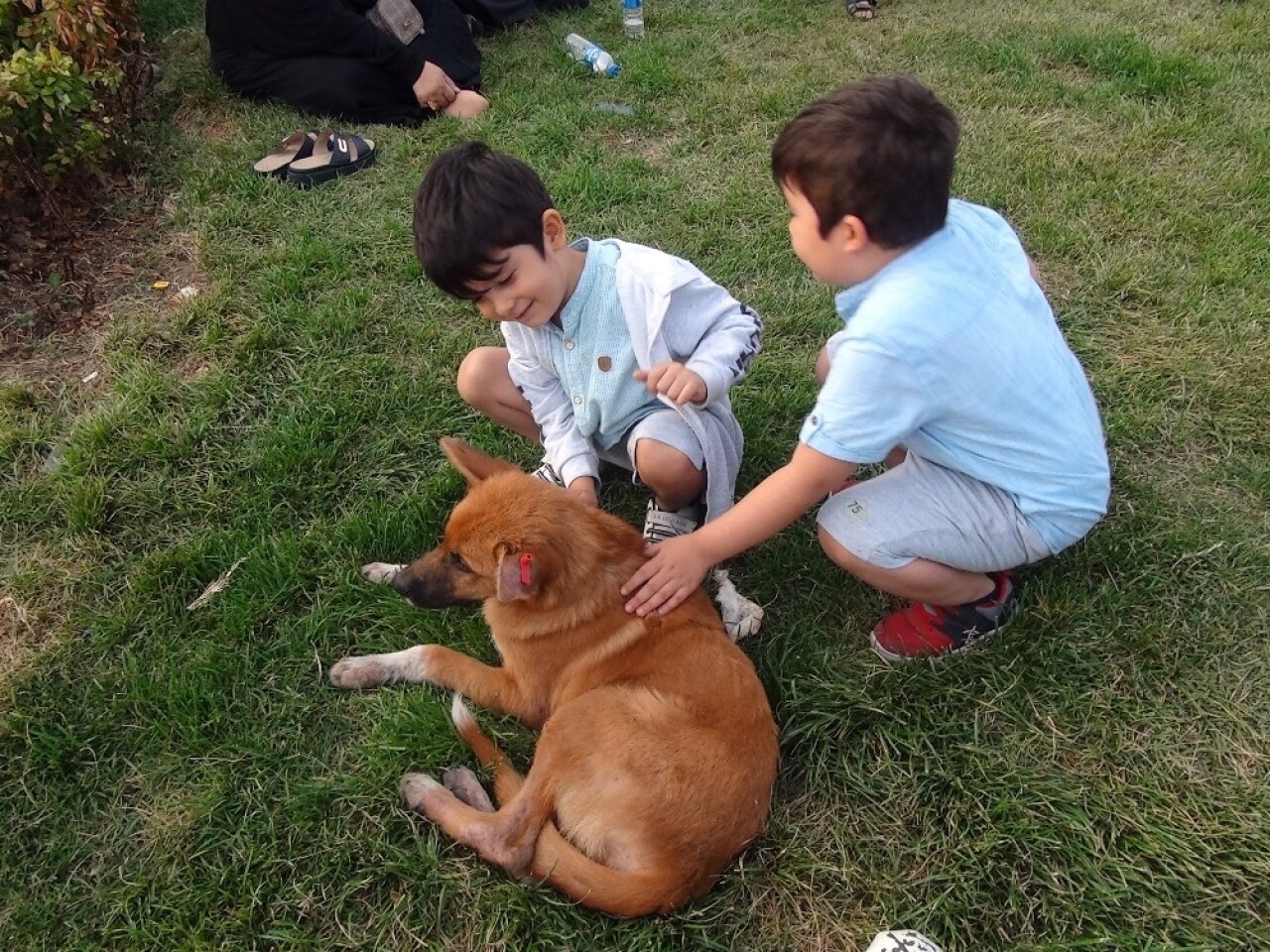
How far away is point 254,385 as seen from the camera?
4.28 m

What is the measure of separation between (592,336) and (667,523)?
0.81m

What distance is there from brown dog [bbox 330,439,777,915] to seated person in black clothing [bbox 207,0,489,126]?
14.3ft

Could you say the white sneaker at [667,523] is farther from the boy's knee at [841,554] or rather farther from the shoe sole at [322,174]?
the shoe sole at [322,174]

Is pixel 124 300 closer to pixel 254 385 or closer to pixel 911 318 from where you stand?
pixel 254 385

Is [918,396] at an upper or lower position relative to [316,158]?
upper

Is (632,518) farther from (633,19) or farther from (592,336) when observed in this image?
(633,19)

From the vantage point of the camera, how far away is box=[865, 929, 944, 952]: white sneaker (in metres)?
2.31

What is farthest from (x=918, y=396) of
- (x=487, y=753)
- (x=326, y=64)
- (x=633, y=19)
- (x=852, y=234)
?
(x=633, y=19)

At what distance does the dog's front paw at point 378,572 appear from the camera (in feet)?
11.2

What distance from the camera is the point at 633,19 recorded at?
7344 millimetres

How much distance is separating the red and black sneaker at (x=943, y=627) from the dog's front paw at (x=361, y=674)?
1816 millimetres

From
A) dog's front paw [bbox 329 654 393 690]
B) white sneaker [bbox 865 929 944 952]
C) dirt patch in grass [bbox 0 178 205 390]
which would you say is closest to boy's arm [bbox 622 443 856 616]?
dog's front paw [bbox 329 654 393 690]

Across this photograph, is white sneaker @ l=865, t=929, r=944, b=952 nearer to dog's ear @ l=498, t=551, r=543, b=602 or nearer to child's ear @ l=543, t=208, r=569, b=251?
dog's ear @ l=498, t=551, r=543, b=602

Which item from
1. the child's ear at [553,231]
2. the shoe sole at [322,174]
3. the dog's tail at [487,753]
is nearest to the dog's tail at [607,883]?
the dog's tail at [487,753]
